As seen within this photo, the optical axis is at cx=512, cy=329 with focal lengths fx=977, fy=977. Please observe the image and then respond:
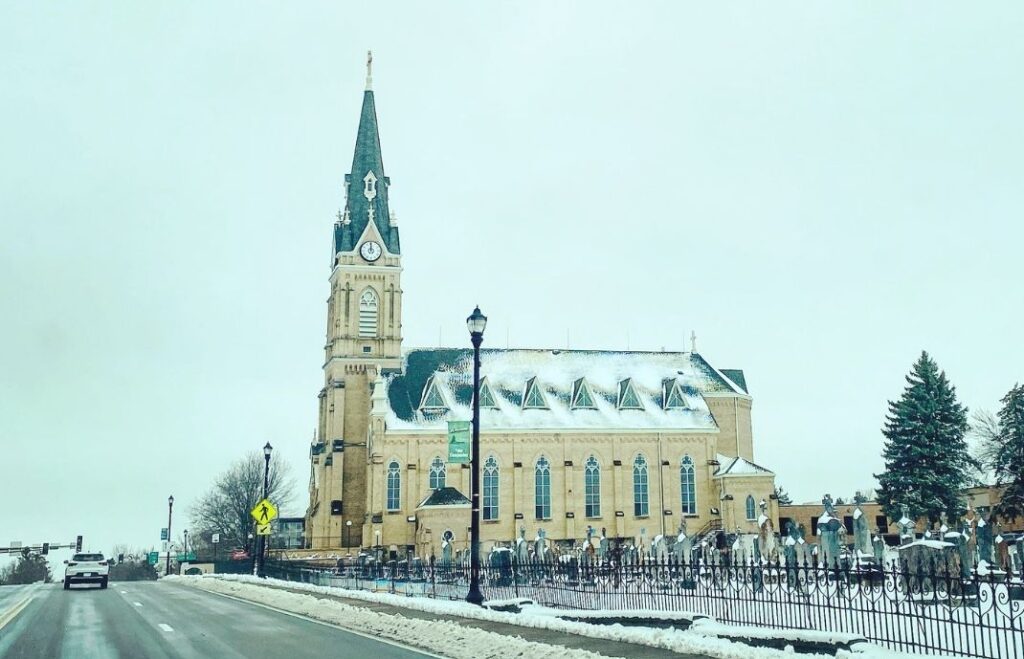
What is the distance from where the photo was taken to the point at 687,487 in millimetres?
72625

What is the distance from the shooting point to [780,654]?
1320cm

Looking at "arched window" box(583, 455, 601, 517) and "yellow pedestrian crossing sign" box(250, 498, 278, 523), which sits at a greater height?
"arched window" box(583, 455, 601, 517)

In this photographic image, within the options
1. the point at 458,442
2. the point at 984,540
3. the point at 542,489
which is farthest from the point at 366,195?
A: the point at 984,540

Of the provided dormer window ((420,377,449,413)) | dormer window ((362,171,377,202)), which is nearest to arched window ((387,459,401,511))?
dormer window ((420,377,449,413))

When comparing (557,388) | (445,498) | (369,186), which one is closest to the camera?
(445,498)

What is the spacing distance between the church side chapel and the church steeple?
14 cm

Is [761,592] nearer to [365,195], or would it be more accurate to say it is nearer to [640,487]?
[640,487]

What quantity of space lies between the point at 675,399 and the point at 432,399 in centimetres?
1894

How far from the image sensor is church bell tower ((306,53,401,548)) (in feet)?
227

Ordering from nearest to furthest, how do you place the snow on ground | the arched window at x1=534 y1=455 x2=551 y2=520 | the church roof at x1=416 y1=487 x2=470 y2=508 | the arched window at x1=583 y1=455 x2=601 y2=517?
the snow on ground < the church roof at x1=416 y1=487 x2=470 y2=508 < the arched window at x1=534 y1=455 x2=551 y2=520 < the arched window at x1=583 y1=455 x2=601 y2=517

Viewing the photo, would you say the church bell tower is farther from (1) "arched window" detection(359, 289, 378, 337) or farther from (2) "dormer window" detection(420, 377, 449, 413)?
(2) "dormer window" detection(420, 377, 449, 413)

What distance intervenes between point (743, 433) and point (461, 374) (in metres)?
23.2

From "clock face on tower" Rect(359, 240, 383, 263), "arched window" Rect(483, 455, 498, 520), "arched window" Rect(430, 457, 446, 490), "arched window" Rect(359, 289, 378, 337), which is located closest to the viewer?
"arched window" Rect(430, 457, 446, 490)

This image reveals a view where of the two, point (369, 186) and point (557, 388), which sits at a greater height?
point (369, 186)
